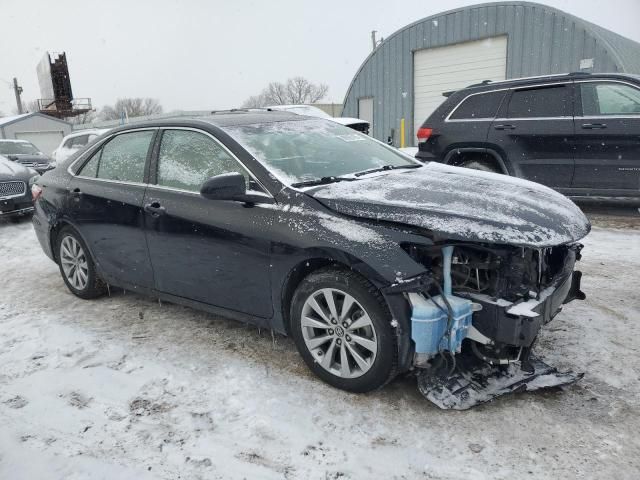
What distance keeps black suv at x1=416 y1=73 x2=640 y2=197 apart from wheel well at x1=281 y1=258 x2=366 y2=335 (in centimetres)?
478

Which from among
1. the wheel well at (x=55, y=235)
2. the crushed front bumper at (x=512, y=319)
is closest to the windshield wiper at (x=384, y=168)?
the crushed front bumper at (x=512, y=319)

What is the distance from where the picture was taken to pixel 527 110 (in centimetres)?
686

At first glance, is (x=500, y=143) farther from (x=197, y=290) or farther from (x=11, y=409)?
(x=11, y=409)

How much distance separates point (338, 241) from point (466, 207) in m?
0.70

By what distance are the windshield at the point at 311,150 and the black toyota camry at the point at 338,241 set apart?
0.05 ft

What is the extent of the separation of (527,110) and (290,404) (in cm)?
567

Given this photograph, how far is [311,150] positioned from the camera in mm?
3590

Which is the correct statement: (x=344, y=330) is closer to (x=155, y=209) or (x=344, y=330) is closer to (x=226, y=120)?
(x=155, y=209)

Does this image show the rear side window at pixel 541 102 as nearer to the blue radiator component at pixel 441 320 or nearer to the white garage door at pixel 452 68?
the blue radiator component at pixel 441 320

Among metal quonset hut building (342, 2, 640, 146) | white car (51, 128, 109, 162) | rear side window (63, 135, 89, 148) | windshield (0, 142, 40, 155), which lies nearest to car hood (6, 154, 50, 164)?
windshield (0, 142, 40, 155)

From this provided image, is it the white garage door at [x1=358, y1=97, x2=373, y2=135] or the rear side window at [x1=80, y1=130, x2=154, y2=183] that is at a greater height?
the white garage door at [x1=358, y1=97, x2=373, y2=135]

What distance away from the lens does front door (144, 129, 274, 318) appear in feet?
10.3

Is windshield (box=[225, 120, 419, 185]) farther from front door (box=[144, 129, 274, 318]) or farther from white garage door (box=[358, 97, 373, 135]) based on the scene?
white garage door (box=[358, 97, 373, 135])

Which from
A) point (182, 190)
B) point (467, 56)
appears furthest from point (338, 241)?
point (467, 56)
